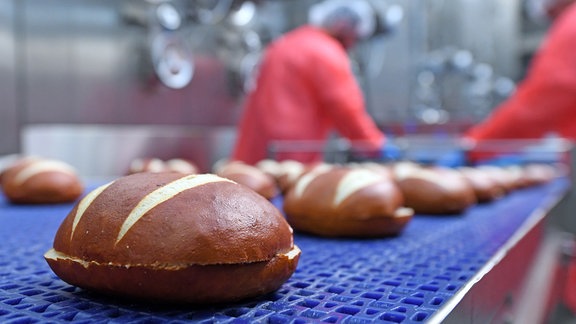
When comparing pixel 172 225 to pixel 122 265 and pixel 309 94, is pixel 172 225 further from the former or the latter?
pixel 309 94

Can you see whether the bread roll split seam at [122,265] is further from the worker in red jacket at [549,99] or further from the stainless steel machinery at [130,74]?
the worker in red jacket at [549,99]

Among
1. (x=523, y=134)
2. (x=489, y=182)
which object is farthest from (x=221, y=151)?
(x=489, y=182)

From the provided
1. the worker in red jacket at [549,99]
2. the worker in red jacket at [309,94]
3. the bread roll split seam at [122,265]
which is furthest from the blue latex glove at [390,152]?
the bread roll split seam at [122,265]

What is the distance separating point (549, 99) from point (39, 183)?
106 inches

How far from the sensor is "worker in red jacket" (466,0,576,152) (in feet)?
9.64

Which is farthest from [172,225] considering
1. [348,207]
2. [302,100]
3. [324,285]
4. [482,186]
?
[302,100]

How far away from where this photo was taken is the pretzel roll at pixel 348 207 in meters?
1.16

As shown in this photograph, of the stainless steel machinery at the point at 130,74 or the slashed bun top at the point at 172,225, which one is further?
the stainless steel machinery at the point at 130,74

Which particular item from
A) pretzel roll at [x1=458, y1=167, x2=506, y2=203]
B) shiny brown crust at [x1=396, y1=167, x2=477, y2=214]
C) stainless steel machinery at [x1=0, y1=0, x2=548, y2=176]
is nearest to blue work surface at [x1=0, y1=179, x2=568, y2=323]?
shiny brown crust at [x1=396, y1=167, x2=477, y2=214]

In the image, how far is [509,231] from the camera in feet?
4.02

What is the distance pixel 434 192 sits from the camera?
1.53 m

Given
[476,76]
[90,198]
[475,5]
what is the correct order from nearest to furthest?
[90,198], [476,76], [475,5]

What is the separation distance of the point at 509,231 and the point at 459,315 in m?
0.70

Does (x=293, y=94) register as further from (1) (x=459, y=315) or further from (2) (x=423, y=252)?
(1) (x=459, y=315)
